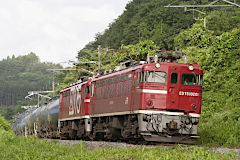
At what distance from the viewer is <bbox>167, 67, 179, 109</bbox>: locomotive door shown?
60.5 feet

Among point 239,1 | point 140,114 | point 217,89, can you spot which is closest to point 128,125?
point 140,114

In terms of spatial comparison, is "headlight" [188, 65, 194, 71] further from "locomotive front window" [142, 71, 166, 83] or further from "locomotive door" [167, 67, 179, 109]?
"locomotive front window" [142, 71, 166, 83]

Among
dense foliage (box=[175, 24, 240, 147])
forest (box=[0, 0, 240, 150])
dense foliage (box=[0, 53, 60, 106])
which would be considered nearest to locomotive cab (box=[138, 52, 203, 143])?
forest (box=[0, 0, 240, 150])

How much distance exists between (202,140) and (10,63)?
15910 cm

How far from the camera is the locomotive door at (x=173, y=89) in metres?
18.4

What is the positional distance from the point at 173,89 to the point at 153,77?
94 cm

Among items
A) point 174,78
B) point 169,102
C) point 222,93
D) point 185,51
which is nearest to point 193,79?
point 174,78

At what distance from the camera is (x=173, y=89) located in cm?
1866

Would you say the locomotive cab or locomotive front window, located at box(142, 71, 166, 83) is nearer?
the locomotive cab

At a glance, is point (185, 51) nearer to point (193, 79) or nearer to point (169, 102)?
point (193, 79)

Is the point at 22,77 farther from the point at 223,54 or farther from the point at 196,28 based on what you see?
the point at 223,54

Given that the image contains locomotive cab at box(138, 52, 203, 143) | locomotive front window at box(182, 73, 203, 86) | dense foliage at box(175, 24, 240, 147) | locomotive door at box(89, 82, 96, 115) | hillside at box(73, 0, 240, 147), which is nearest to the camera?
locomotive cab at box(138, 52, 203, 143)

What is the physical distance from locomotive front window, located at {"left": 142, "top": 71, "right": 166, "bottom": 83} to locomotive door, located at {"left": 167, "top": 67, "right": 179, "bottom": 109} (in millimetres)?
281

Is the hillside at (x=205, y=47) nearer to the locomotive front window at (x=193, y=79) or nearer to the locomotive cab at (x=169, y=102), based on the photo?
the locomotive cab at (x=169, y=102)
